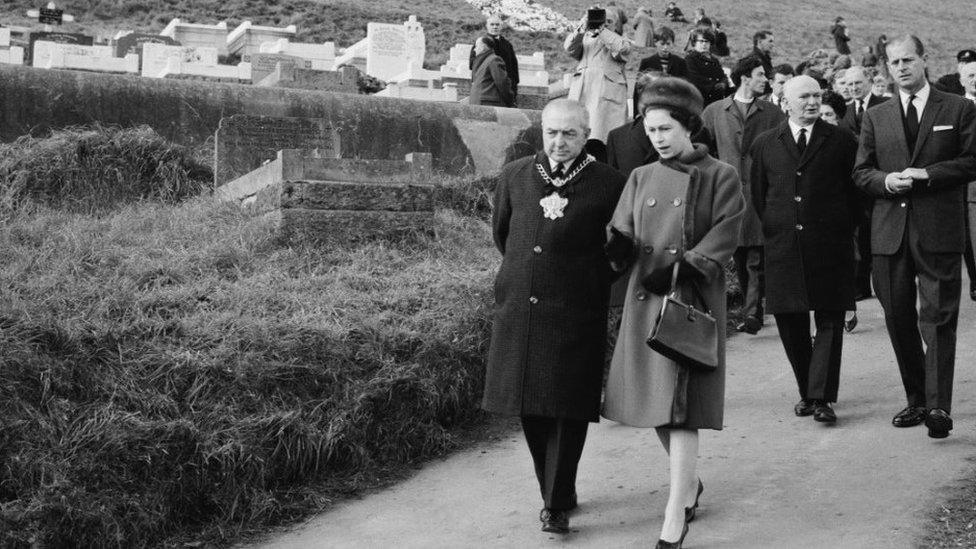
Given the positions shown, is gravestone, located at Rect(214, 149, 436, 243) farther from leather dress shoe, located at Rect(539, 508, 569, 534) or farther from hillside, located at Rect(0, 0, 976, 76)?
hillside, located at Rect(0, 0, 976, 76)

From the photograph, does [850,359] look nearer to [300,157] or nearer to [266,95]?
[300,157]

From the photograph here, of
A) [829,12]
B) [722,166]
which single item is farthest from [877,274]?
[829,12]

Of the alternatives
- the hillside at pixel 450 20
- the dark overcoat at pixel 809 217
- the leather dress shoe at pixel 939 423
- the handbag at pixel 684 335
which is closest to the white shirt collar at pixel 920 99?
the dark overcoat at pixel 809 217

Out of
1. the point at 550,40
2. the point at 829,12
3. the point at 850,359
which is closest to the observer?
the point at 850,359

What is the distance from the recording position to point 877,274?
5883mm

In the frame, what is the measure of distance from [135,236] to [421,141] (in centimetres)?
395

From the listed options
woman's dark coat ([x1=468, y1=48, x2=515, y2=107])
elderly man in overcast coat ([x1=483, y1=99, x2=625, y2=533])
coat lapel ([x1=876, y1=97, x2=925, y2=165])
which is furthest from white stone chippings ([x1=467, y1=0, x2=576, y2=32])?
elderly man in overcast coat ([x1=483, y1=99, x2=625, y2=533])

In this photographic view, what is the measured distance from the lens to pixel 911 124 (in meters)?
5.91

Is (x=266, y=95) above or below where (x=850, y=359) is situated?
above

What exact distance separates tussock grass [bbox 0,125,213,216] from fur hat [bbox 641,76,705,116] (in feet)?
18.5

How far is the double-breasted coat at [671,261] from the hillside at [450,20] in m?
29.0

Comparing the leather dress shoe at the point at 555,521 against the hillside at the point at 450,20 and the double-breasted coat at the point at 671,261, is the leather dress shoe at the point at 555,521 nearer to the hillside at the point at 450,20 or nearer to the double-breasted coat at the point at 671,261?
the double-breasted coat at the point at 671,261

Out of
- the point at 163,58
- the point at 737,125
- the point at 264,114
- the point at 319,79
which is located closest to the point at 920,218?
the point at 737,125

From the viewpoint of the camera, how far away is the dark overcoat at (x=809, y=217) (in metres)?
6.18
